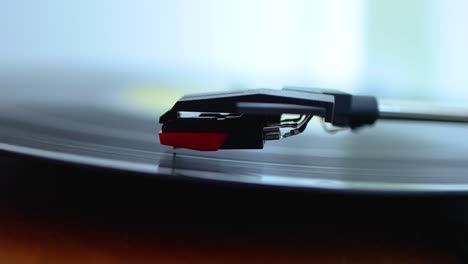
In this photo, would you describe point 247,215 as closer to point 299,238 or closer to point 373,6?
point 299,238

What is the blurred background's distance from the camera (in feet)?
3.11

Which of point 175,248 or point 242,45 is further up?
point 242,45

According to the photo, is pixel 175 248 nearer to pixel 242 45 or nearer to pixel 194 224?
pixel 194 224

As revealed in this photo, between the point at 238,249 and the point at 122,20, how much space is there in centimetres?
75

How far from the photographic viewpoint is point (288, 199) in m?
0.32

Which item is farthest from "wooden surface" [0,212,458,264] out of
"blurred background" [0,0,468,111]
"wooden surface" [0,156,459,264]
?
"blurred background" [0,0,468,111]

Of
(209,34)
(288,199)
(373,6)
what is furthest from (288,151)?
(373,6)

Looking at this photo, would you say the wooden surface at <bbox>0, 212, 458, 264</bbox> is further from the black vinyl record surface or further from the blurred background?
the blurred background

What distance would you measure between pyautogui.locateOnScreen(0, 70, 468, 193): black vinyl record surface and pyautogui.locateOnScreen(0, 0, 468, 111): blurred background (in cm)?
24

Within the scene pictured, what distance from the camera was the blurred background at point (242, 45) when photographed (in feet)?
3.11

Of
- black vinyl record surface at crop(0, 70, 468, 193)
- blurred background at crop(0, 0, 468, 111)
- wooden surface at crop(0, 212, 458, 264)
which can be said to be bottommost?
wooden surface at crop(0, 212, 458, 264)

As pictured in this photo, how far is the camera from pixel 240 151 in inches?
13.7

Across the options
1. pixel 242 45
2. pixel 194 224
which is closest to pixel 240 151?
pixel 194 224

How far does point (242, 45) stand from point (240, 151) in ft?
2.29
